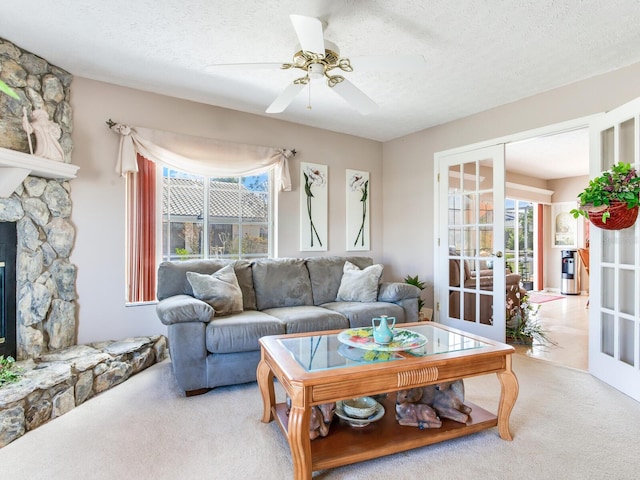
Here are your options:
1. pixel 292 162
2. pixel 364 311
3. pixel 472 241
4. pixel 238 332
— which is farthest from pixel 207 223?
pixel 472 241

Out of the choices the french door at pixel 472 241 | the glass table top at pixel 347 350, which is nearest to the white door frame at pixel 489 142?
the french door at pixel 472 241

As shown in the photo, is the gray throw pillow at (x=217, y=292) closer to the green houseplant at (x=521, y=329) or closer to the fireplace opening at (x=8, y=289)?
the fireplace opening at (x=8, y=289)

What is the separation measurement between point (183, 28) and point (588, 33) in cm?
263

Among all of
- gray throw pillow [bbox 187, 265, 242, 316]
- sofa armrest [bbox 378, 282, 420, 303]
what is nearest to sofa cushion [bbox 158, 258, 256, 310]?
gray throw pillow [bbox 187, 265, 242, 316]

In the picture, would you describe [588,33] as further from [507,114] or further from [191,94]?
[191,94]

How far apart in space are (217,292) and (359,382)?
1.64 m

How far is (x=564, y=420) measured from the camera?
7.29 feet

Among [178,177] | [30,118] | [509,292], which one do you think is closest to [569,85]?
[509,292]

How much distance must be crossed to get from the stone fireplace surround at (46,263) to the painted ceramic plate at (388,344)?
5.75 ft

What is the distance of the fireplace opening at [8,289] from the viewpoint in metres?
2.59

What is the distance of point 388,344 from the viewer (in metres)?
1.97

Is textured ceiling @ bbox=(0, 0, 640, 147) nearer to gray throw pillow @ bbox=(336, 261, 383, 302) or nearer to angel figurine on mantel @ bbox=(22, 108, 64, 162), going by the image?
angel figurine on mantel @ bbox=(22, 108, 64, 162)

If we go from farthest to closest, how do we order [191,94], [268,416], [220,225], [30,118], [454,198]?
[454,198], [220,225], [191,94], [30,118], [268,416]

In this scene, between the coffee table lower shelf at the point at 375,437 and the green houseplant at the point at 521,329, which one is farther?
the green houseplant at the point at 521,329
